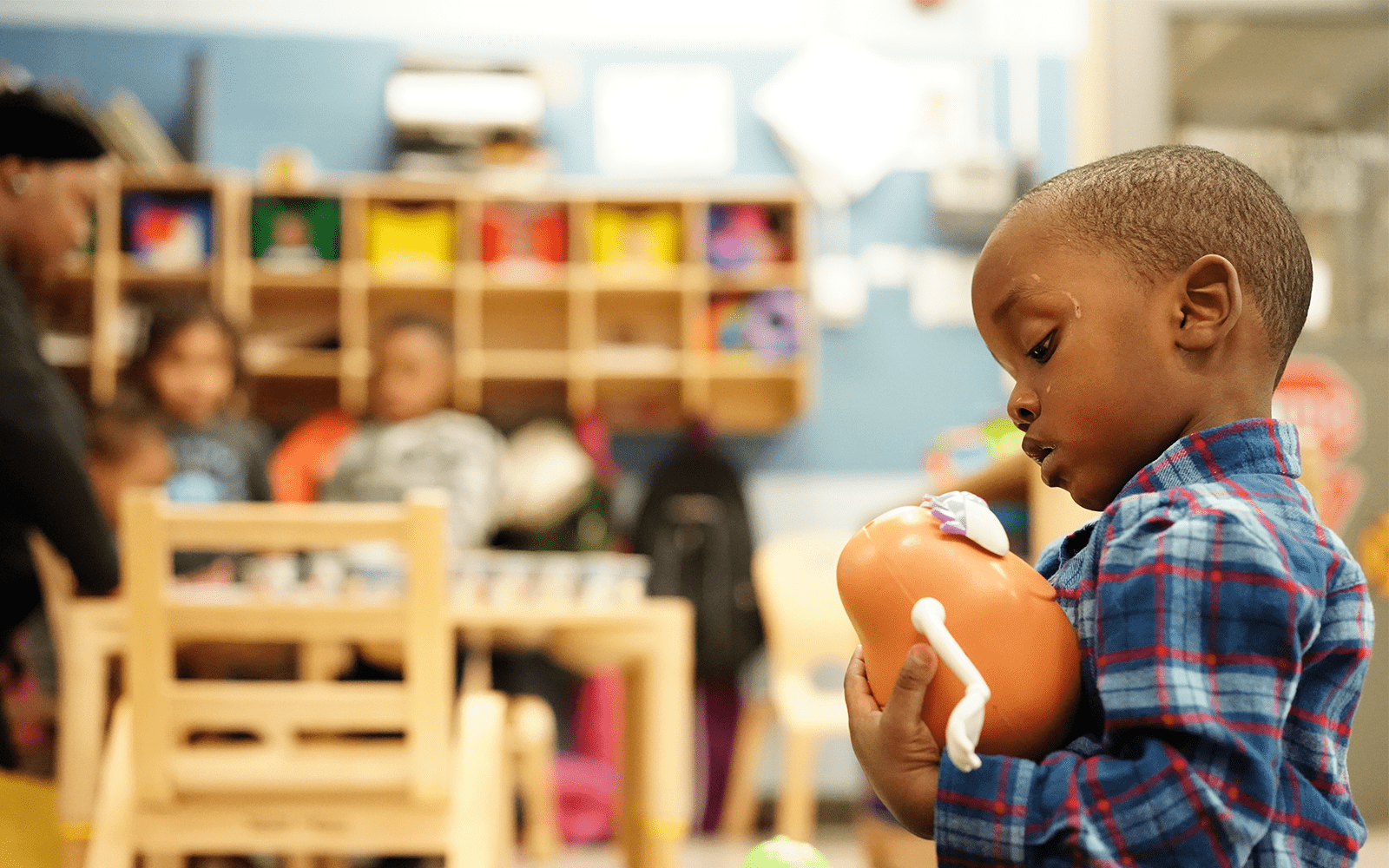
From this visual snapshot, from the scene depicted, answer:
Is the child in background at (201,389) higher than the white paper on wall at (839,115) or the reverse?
the reverse

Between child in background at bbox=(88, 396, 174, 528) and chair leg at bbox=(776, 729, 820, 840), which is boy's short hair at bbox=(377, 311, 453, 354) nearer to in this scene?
child in background at bbox=(88, 396, 174, 528)

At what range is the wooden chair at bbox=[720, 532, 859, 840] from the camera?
3.21m

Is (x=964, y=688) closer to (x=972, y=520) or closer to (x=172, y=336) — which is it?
(x=972, y=520)

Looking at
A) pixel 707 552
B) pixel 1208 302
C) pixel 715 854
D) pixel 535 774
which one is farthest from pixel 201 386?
pixel 1208 302

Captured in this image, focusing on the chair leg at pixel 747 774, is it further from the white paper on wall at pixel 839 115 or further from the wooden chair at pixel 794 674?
the white paper on wall at pixel 839 115

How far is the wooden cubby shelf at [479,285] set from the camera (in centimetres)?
396

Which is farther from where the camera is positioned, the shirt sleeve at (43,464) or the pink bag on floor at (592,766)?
the pink bag on floor at (592,766)

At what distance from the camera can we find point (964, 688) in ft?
2.19

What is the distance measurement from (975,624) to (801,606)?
301 cm

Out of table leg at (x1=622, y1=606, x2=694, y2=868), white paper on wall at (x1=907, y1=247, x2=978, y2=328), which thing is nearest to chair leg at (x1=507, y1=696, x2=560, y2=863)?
table leg at (x1=622, y1=606, x2=694, y2=868)

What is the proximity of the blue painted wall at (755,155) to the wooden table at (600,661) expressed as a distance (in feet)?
6.79

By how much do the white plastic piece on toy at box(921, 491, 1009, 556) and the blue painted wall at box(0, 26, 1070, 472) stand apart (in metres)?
3.56

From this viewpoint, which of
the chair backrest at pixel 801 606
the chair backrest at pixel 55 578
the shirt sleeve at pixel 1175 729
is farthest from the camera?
the chair backrest at pixel 801 606

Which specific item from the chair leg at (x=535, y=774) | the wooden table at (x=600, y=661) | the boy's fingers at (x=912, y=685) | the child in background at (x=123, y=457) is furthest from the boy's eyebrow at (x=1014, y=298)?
the chair leg at (x=535, y=774)
